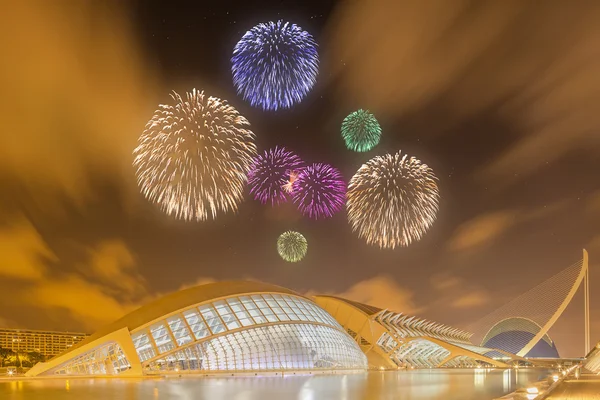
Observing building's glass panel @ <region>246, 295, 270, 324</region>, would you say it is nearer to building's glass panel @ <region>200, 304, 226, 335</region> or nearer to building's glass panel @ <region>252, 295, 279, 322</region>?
building's glass panel @ <region>252, 295, 279, 322</region>

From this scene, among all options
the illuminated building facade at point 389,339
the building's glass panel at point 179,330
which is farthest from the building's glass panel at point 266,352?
the illuminated building facade at point 389,339

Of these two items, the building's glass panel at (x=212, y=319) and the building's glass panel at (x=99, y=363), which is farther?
the building's glass panel at (x=212, y=319)

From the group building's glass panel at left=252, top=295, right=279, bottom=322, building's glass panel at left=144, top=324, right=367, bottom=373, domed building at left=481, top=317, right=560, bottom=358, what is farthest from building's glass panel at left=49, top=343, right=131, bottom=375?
domed building at left=481, top=317, right=560, bottom=358

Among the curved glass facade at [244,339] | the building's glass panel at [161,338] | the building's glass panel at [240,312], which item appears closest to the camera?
the building's glass panel at [161,338]

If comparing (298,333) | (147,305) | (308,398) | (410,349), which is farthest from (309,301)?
(308,398)

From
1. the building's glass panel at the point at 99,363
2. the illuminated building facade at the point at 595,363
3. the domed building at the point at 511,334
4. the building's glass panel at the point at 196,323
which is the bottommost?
the domed building at the point at 511,334

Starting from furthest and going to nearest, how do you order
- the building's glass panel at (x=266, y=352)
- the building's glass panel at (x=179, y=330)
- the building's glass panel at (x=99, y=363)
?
the building's glass panel at (x=179, y=330) → the building's glass panel at (x=266, y=352) → the building's glass panel at (x=99, y=363)

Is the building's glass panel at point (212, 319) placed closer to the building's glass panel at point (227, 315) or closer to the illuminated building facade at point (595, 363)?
the building's glass panel at point (227, 315)

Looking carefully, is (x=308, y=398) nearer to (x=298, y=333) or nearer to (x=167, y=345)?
(x=167, y=345)
